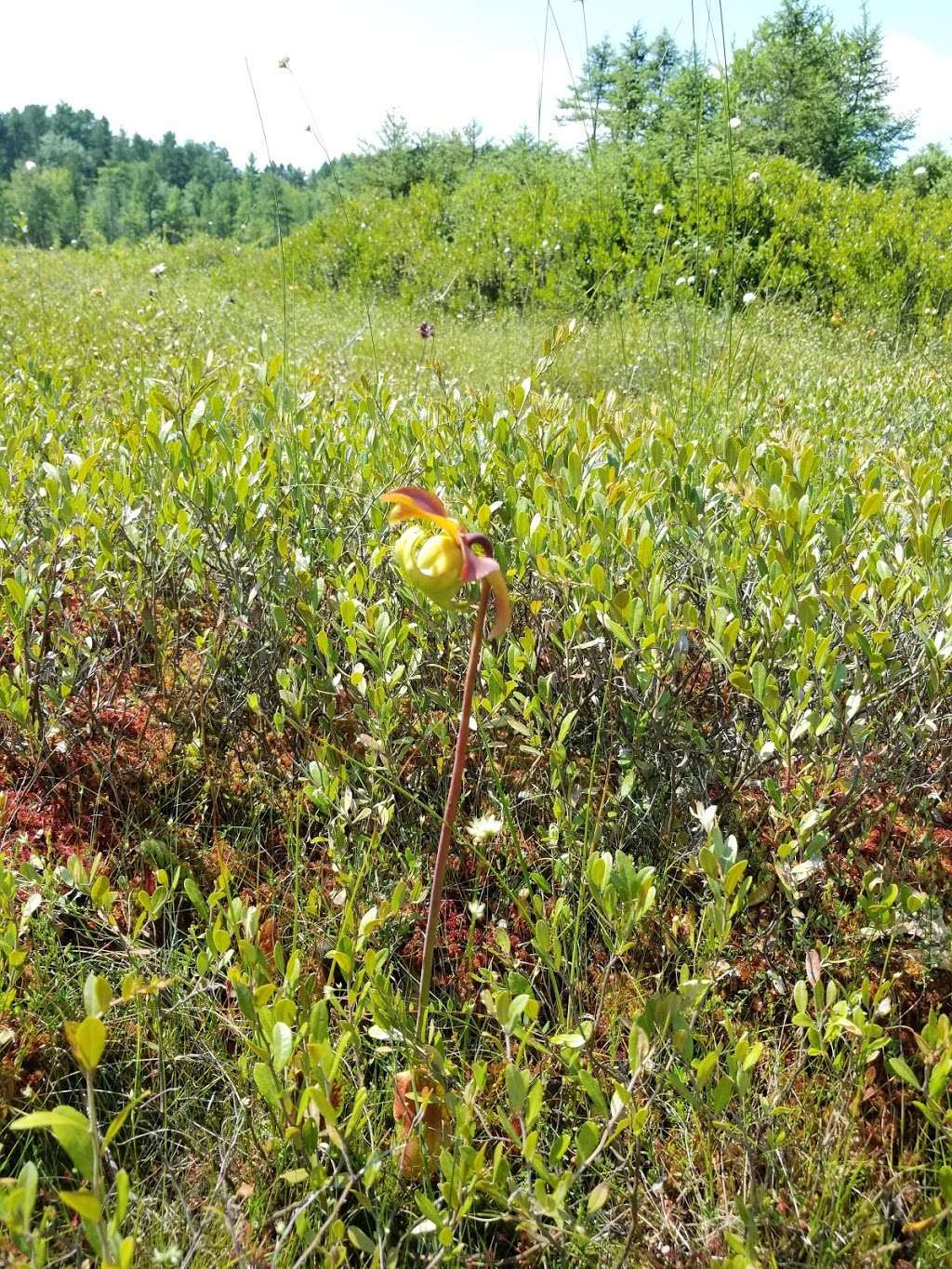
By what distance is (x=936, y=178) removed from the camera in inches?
914

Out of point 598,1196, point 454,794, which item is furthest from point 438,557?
point 598,1196

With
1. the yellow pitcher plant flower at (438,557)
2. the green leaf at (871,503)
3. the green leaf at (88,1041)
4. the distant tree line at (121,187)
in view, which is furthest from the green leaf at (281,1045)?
the distant tree line at (121,187)

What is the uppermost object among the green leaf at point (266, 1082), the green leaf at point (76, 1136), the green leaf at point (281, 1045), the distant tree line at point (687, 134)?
the distant tree line at point (687, 134)

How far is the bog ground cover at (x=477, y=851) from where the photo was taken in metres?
1.38

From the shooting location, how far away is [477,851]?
5.80ft

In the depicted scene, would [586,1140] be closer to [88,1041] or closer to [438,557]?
[88,1041]

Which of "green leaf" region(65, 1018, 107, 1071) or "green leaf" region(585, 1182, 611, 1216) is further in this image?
"green leaf" region(585, 1182, 611, 1216)

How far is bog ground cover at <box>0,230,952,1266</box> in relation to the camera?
4.52 feet

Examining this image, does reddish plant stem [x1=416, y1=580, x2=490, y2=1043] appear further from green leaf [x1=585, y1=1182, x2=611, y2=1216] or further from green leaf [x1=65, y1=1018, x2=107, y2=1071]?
green leaf [x1=65, y1=1018, x2=107, y2=1071]

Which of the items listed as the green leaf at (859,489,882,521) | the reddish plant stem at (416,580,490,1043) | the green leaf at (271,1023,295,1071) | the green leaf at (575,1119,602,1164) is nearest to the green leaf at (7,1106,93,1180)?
the green leaf at (271,1023,295,1071)

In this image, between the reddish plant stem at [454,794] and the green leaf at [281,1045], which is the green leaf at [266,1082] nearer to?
the green leaf at [281,1045]

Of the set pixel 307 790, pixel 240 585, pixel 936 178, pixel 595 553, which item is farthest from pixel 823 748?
pixel 936 178

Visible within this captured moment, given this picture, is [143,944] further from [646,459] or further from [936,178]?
[936,178]

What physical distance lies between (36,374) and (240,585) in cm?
272
